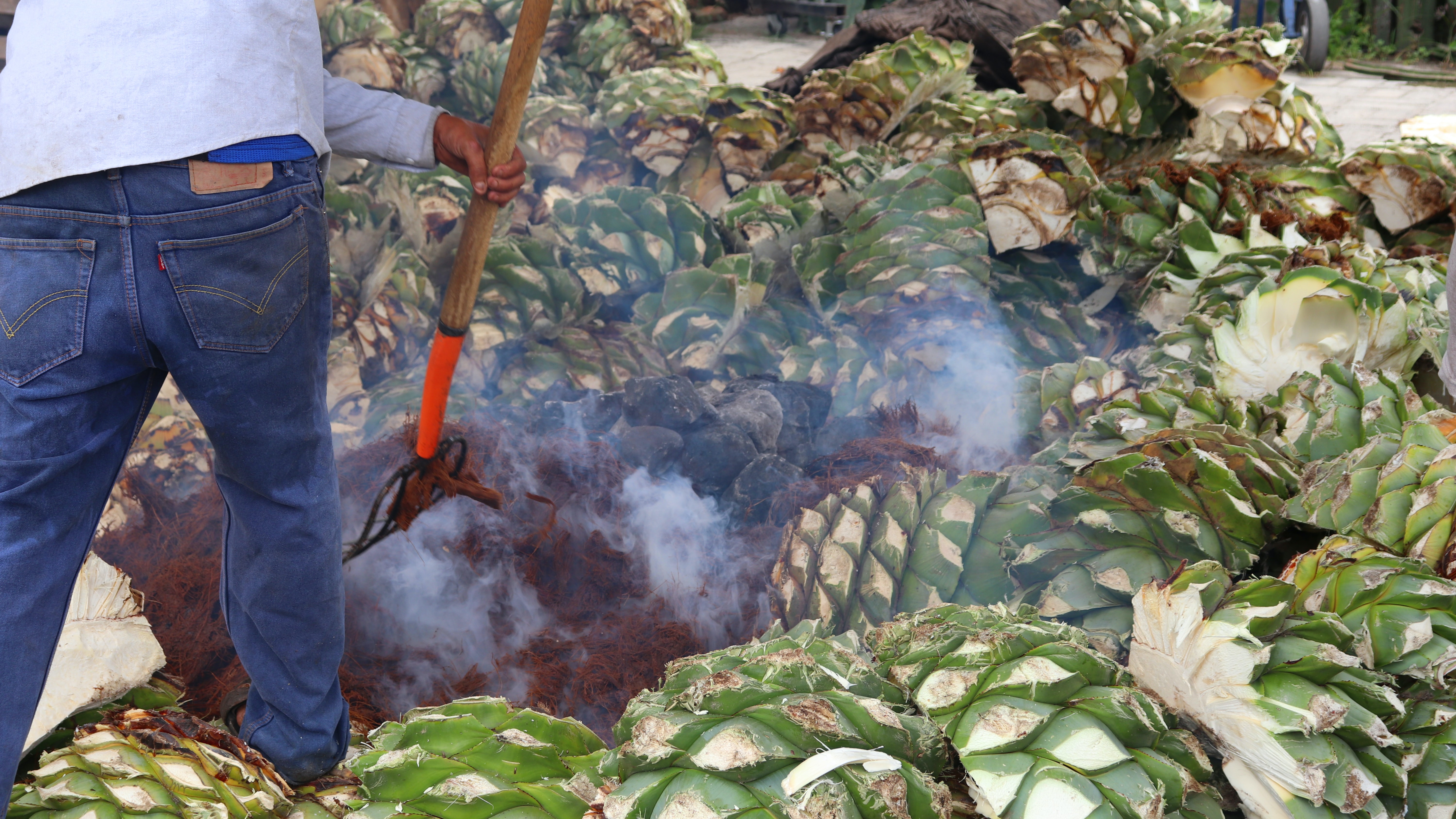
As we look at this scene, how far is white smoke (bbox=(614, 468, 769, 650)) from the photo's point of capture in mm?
1738

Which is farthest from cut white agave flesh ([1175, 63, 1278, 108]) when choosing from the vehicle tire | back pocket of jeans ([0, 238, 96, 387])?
the vehicle tire

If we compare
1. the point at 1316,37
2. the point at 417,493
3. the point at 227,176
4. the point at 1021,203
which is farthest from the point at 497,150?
the point at 1316,37

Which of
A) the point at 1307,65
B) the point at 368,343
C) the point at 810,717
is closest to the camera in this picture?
the point at 810,717

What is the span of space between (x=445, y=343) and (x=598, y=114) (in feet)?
5.22

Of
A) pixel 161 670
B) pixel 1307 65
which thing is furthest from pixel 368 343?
pixel 1307 65

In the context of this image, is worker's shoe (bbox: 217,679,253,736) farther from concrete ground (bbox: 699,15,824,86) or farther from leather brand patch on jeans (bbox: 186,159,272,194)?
concrete ground (bbox: 699,15,824,86)

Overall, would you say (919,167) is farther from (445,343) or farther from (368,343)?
(368,343)

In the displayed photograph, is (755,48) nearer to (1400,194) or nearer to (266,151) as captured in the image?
(1400,194)

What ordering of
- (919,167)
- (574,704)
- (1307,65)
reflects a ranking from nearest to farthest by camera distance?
(574,704)
(919,167)
(1307,65)

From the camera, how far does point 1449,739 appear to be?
1.11 m

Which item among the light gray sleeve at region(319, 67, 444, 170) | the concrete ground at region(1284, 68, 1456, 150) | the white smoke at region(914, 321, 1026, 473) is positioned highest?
the light gray sleeve at region(319, 67, 444, 170)

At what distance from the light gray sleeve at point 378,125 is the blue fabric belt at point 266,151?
393 millimetres

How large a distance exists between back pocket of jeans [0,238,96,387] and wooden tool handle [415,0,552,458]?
0.76m

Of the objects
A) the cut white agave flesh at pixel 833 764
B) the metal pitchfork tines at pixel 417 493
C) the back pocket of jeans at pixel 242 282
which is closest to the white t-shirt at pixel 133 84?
the back pocket of jeans at pixel 242 282
